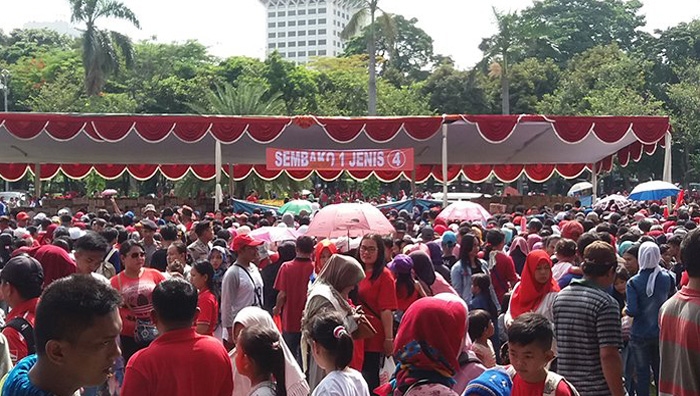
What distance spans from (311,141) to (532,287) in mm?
17446

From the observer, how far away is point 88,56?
41.2 metres

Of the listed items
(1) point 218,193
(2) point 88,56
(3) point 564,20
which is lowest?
(1) point 218,193

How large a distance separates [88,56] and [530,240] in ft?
118

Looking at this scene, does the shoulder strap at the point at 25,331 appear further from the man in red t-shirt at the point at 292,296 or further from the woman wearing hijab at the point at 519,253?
the woman wearing hijab at the point at 519,253

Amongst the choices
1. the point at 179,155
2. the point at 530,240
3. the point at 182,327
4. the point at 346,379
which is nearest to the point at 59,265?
the point at 182,327

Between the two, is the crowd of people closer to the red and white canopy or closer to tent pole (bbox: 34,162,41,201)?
the red and white canopy

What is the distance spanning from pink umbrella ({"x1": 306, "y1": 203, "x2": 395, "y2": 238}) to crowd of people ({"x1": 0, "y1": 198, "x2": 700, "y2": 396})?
0.51 meters

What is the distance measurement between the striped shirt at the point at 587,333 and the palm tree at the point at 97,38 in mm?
38913

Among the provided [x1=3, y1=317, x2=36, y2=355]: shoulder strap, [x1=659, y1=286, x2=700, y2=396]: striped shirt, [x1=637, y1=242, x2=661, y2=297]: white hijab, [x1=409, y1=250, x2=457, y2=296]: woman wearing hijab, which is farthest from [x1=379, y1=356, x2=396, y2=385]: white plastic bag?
[x1=3, y1=317, x2=36, y2=355]: shoulder strap

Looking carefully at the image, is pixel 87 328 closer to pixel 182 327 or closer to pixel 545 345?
pixel 182 327

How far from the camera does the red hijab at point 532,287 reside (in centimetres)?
578

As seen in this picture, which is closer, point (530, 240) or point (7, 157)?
point (530, 240)

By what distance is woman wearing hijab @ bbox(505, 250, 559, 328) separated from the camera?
5.78 m

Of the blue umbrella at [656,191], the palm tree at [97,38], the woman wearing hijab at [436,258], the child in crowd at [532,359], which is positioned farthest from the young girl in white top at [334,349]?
the palm tree at [97,38]
